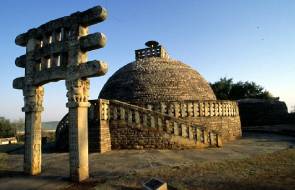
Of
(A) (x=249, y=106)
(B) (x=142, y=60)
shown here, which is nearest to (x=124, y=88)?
(B) (x=142, y=60)

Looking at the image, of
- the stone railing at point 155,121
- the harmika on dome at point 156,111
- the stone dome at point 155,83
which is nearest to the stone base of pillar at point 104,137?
Result: the harmika on dome at point 156,111

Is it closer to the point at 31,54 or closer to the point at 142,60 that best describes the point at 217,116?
the point at 142,60

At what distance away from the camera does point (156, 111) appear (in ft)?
52.1

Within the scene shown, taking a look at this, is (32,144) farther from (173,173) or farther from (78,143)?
(173,173)

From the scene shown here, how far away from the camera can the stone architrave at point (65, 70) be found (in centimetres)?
752

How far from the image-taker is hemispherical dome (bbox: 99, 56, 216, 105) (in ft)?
60.5

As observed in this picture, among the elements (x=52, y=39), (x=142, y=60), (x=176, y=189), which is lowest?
(x=176, y=189)

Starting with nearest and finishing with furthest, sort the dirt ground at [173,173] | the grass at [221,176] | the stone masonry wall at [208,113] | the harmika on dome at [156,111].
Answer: the grass at [221,176] → the dirt ground at [173,173] → the harmika on dome at [156,111] → the stone masonry wall at [208,113]

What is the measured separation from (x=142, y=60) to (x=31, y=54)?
12.9 metres

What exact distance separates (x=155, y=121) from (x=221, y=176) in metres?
6.53

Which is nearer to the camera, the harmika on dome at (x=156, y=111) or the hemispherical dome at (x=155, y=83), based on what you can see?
the harmika on dome at (x=156, y=111)

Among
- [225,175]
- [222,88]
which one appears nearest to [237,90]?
[222,88]

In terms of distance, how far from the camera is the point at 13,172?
8797mm

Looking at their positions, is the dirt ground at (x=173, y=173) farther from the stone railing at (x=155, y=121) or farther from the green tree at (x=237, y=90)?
the green tree at (x=237, y=90)
